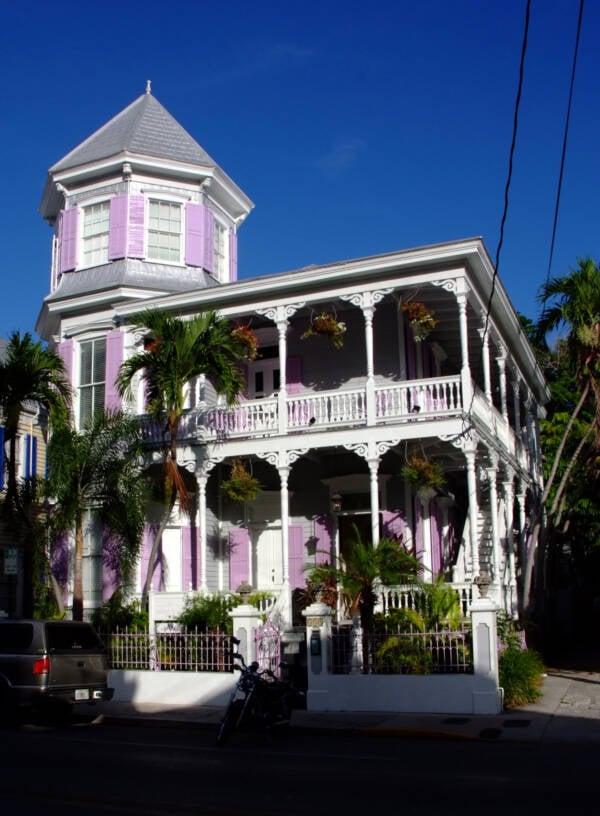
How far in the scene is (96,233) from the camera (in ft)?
75.5

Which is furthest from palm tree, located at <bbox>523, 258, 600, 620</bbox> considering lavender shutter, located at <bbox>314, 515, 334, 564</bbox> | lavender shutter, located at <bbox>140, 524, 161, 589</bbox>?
lavender shutter, located at <bbox>140, 524, 161, 589</bbox>

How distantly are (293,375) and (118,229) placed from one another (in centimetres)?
569

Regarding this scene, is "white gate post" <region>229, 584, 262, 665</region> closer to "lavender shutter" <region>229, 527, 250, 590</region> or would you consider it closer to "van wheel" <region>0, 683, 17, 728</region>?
"van wheel" <region>0, 683, 17, 728</region>

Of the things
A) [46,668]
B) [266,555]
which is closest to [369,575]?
[46,668]

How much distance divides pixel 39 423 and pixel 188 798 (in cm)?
2111

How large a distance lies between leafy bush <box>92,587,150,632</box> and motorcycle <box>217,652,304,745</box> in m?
6.21

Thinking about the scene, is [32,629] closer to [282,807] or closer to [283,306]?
[282,807]

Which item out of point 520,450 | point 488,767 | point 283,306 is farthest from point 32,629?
point 520,450

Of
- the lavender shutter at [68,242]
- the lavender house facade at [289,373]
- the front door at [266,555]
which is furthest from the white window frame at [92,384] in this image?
the front door at [266,555]

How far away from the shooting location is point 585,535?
28969 mm

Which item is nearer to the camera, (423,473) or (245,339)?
(423,473)

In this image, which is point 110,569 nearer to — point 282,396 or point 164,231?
point 282,396

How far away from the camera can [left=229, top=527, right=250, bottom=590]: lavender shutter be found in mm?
21219

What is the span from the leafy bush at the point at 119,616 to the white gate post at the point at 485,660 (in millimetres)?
7039
